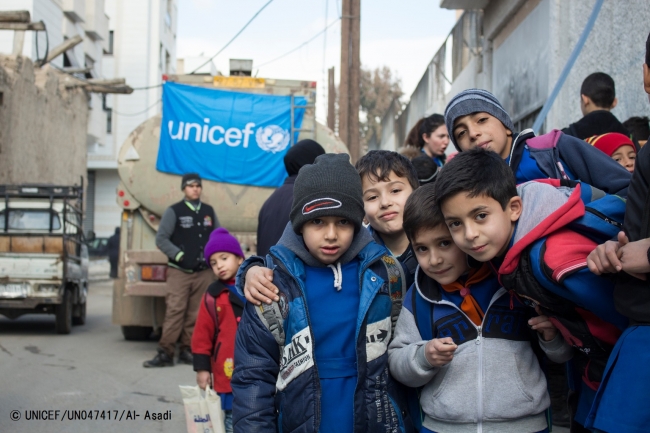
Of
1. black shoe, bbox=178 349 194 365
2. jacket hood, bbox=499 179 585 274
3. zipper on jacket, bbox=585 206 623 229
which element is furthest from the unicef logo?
zipper on jacket, bbox=585 206 623 229

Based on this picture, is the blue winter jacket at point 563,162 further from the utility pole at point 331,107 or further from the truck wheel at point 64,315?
the utility pole at point 331,107

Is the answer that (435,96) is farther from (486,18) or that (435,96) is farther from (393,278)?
(393,278)

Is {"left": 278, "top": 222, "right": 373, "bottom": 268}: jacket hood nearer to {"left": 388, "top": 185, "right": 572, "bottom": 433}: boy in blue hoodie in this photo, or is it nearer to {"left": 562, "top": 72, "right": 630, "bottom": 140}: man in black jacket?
{"left": 388, "top": 185, "right": 572, "bottom": 433}: boy in blue hoodie

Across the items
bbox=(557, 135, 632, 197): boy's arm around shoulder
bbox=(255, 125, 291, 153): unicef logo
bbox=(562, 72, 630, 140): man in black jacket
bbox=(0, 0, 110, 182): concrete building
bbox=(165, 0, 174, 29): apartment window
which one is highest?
bbox=(165, 0, 174, 29): apartment window

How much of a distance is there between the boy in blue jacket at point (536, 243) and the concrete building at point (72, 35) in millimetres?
20254

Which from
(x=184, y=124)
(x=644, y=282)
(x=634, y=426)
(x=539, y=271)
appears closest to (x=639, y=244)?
(x=644, y=282)

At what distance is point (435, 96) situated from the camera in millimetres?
17656

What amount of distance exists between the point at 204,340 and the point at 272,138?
4862mm

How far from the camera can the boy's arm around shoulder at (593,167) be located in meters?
2.60

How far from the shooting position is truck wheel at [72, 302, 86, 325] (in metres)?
13.0

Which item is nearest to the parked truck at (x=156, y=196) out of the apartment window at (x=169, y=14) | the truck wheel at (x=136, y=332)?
the truck wheel at (x=136, y=332)

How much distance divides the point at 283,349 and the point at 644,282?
3.98 feet

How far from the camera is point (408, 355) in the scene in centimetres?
250

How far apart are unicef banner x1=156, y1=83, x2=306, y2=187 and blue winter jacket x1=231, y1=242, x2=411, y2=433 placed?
21.4 feet
